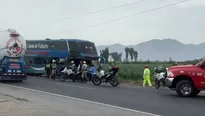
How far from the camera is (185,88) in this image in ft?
53.1

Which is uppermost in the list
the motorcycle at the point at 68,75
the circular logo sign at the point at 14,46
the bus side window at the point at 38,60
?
the circular logo sign at the point at 14,46

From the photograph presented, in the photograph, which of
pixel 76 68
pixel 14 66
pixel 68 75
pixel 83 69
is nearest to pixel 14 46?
pixel 14 66

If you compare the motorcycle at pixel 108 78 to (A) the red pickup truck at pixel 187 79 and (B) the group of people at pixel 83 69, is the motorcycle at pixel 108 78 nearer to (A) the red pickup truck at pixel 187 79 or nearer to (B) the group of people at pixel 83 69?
(B) the group of people at pixel 83 69

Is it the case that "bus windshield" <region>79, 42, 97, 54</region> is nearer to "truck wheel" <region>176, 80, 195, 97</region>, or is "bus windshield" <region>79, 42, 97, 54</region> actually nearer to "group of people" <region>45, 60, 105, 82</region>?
"group of people" <region>45, 60, 105, 82</region>

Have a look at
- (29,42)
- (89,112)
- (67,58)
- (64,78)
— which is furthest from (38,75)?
(89,112)

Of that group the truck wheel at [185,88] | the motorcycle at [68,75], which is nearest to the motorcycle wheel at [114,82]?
the motorcycle at [68,75]

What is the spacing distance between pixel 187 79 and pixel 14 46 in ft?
40.6

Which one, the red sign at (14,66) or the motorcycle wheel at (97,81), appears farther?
the motorcycle wheel at (97,81)

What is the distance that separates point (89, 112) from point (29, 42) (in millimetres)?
28315

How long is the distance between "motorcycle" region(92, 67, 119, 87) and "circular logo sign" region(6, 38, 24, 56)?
544 cm

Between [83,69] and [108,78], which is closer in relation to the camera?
[108,78]

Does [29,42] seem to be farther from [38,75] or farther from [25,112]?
[25,112]

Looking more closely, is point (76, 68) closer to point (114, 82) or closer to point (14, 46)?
point (114, 82)

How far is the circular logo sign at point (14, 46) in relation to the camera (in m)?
23.6
